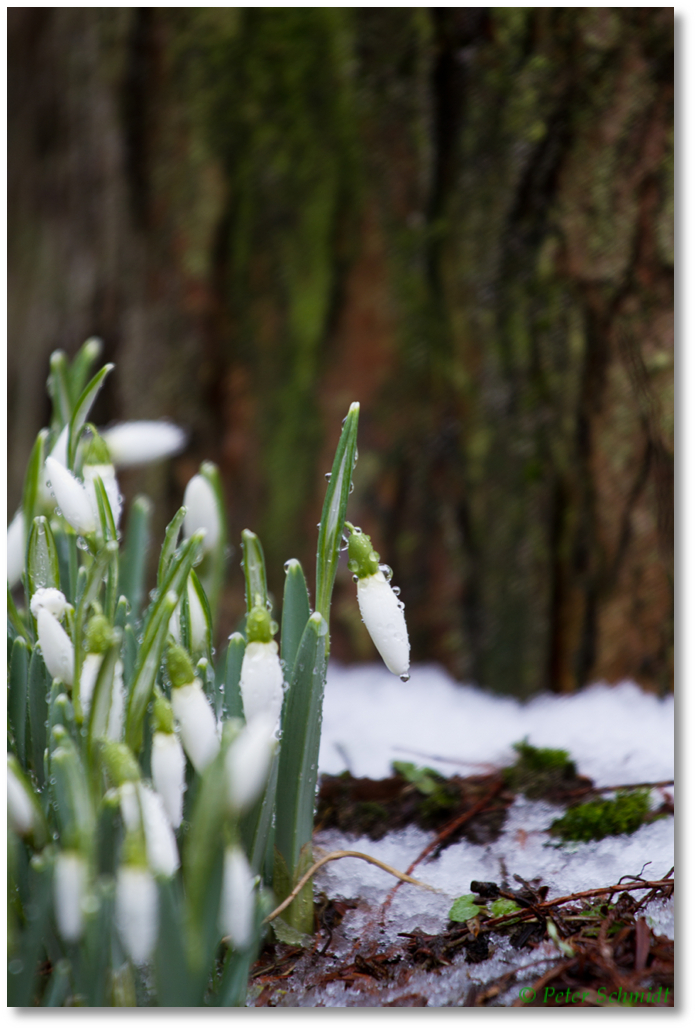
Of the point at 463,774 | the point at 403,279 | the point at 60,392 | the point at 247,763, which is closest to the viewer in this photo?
the point at 247,763

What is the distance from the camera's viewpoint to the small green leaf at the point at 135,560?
0.89 meters

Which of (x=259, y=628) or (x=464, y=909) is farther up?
(x=259, y=628)

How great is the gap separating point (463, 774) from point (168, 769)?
0.59 m

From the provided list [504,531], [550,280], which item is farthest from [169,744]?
[550,280]

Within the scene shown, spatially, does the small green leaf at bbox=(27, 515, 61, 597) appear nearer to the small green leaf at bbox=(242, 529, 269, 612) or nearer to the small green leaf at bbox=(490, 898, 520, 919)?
the small green leaf at bbox=(242, 529, 269, 612)

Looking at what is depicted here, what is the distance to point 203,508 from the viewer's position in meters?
0.83

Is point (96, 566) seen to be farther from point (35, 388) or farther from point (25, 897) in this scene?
point (35, 388)

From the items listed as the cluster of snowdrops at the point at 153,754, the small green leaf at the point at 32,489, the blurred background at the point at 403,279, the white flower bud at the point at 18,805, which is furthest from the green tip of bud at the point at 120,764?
the blurred background at the point at 403,279

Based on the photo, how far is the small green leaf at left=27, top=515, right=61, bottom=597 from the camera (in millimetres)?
726

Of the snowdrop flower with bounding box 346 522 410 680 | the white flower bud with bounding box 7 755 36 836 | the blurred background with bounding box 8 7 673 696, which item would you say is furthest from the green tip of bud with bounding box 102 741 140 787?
the blurred background with bounding box 8 7 673 696

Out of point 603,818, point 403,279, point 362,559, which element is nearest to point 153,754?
point 362,559

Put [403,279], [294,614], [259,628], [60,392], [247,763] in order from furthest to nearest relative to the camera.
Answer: [403,279]
[60,392]
[294,614]
[259,628]
[247,763]

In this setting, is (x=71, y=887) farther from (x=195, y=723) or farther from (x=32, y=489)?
(x=32, y=489)

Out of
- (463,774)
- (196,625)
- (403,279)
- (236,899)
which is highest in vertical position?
(403,279)
